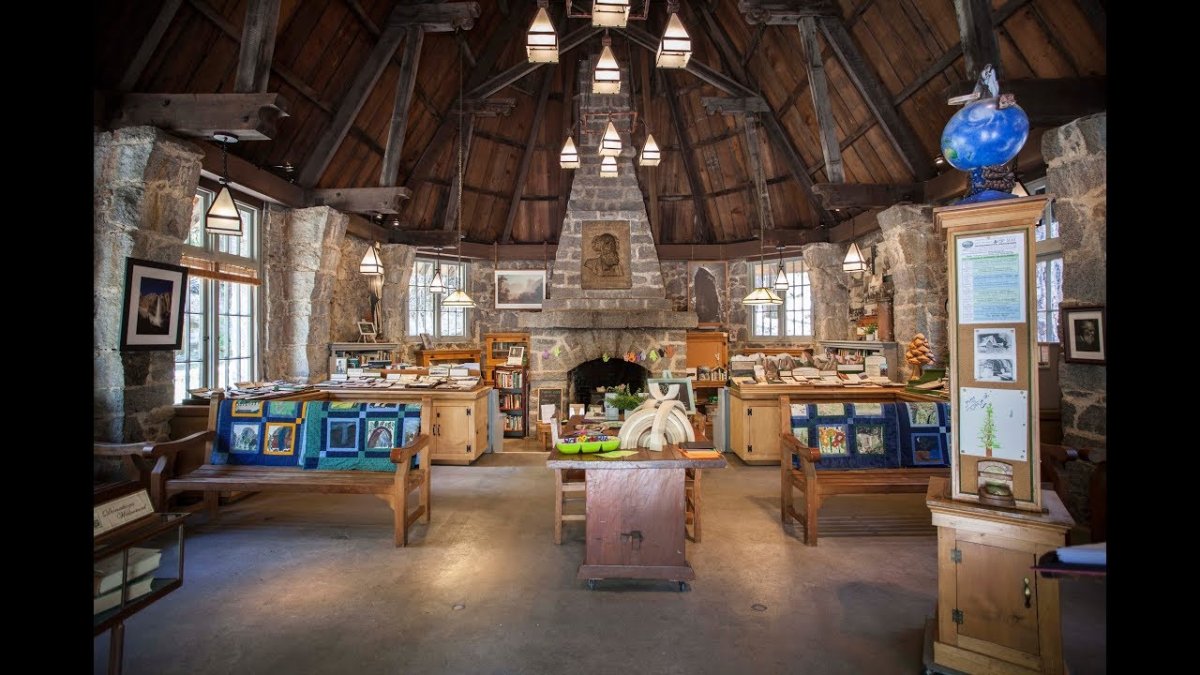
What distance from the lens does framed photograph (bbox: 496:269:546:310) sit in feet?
40.8

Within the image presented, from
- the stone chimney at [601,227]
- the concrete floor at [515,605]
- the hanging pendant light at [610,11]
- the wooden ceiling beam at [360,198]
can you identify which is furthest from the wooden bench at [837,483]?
the wooden ceiling beam at [360,198]

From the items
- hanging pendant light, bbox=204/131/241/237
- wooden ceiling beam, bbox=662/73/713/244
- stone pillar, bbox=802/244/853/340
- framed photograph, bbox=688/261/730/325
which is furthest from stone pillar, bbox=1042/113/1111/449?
framed photograph, bbox=688/261/730/325

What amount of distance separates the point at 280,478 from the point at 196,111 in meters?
2.90

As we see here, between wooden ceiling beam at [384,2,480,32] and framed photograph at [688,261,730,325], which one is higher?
wooden ceiling beam at [384,2,480,32]

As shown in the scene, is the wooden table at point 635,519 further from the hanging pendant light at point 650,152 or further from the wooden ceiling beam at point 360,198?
the wooden ceiling beam at point 360,198

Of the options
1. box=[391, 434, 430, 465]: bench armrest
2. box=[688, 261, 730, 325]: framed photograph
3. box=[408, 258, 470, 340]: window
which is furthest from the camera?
box=[688, 261, 730, 325]: framed photograph

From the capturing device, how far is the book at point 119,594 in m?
2.01

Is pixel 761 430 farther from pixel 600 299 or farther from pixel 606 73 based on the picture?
pixel 606 73

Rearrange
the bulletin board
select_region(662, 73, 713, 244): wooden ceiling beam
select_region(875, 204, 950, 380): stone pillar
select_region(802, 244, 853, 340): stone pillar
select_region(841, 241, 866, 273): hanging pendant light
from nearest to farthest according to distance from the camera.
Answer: the bulletin board → select_region(875, 204, 950, 380): stone pillar → select_region(841, 241, 866, 273): hanging pendant light → select_region(802, 244, 853, 340): stone pillar → select_region(662, 73, 713, 244): wooden ceiling beam

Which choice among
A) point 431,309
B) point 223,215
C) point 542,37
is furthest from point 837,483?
point 431,309

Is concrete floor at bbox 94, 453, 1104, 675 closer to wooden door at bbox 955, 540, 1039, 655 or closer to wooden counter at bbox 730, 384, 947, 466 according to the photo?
wooden door at bbox 955, 540, 1039, 655

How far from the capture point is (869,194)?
710 cm

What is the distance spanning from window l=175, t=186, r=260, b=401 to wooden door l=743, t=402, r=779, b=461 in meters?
5.44
